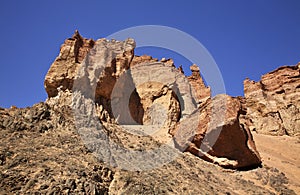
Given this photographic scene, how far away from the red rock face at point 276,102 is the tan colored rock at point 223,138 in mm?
21105

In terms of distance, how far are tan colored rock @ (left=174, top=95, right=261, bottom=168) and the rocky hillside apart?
9 cm

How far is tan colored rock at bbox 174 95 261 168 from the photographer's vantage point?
25641 millimetres

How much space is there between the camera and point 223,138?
25.7m

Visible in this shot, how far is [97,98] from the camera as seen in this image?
86.7ft

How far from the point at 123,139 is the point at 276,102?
114 ft

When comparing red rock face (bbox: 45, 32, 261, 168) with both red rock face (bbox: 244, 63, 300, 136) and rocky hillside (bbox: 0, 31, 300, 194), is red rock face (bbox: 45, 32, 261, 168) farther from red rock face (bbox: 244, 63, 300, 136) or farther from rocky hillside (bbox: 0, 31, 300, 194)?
red rock face (bbox: 244, 63, 300, 136)

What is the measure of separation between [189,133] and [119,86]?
8907 mm

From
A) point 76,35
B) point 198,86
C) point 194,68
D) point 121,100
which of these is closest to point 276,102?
point 198,86

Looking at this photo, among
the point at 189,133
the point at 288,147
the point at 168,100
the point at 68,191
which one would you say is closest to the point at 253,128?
the point at 288,147

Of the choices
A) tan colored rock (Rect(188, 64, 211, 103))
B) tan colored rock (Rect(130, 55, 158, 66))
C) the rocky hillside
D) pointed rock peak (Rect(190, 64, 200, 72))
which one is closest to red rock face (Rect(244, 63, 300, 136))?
the rocky hillside

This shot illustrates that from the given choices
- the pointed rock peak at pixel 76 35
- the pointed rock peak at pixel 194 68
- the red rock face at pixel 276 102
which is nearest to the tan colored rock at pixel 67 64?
the pointed rock peak at pixel 76 35

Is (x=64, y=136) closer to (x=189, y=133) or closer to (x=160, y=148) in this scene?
(x=160, y=148)

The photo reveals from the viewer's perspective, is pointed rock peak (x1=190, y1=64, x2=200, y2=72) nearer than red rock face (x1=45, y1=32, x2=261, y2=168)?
No

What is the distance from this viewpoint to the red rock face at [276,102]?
45.7 m
